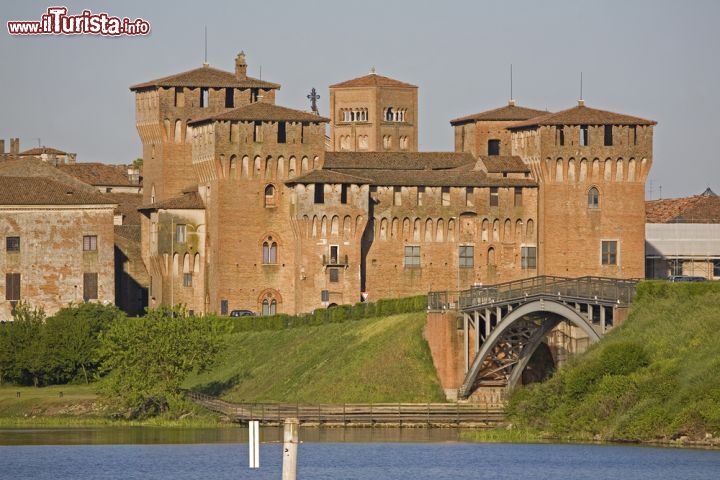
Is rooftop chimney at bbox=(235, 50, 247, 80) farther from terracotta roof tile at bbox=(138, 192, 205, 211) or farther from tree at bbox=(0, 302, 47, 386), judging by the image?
tree at bbox=(0, 302, 47, 386)

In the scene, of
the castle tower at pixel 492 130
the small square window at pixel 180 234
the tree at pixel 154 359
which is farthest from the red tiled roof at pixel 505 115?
the tree at pixel 154 359

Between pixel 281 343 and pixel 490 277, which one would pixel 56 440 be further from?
pixel 490 277

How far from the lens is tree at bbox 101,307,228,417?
87875 mm

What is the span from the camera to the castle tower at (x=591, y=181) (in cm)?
11806

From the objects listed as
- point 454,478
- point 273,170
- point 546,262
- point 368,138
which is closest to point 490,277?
point 546,262

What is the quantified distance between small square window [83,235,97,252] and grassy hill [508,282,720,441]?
140 ft

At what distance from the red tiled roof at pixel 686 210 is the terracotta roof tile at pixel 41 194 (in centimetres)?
3700

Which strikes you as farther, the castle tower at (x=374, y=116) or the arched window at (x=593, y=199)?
the castle tower at (x=374, y=116)

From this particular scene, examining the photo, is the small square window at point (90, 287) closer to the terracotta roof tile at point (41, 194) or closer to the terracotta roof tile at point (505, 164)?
the terracotta roof tile at point (41, 194)

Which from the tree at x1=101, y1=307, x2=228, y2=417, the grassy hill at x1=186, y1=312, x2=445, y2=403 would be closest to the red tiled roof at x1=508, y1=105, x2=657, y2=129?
the grassy hill at x1=186, y1=312, x2=445, y2=403

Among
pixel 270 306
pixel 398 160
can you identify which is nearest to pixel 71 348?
pixel 270 306

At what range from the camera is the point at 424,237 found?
4670 inches

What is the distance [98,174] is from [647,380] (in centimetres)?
8909

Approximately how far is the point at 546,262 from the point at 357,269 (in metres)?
10.1
